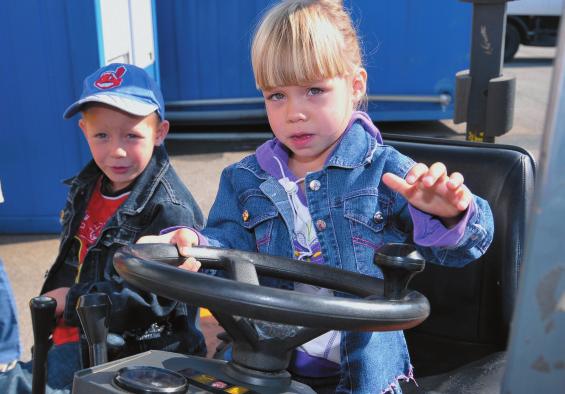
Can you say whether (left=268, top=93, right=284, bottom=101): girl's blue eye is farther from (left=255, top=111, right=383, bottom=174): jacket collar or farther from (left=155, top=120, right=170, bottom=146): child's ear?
(left=155, top=120, right=170, bottom=146): child's ear

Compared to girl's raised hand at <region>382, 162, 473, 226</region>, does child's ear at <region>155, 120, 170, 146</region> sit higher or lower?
lower

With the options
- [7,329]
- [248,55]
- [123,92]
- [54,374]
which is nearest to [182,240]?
[54,374]

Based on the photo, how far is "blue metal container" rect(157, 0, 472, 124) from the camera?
255 inches

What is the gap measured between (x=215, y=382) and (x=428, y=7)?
18.7 ft

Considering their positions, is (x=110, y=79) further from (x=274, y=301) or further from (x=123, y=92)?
(x=274, y=301)

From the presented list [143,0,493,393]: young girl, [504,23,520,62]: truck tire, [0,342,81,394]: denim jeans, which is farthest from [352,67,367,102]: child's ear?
[504,23,520,62]: truck tire

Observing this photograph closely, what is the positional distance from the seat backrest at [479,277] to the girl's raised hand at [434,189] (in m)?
0.44

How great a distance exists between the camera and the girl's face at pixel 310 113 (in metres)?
1.73

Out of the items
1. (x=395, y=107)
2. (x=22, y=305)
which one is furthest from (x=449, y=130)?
(x=22, y=305)

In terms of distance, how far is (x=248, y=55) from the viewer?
257 inches

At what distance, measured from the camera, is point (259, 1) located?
634 centimetres

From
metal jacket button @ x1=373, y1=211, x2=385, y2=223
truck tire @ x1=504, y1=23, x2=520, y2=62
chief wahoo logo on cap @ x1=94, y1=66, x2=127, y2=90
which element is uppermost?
chief wahoo logo on cap @ x1=94, y1=66, x2=127, y2=90

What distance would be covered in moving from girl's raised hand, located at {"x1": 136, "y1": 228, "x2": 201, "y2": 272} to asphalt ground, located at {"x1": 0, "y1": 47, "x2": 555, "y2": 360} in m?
0.69

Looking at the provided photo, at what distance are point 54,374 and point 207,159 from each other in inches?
166
